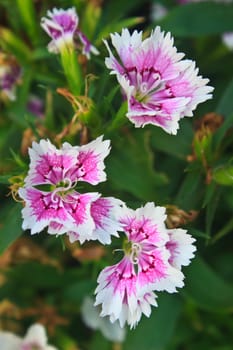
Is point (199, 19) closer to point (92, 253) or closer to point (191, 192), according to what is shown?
point (191, 192)

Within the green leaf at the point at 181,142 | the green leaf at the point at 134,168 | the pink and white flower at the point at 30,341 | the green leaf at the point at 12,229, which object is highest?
the green leaf at the point at 181,142

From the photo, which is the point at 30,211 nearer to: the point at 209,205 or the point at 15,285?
the point at 209,205

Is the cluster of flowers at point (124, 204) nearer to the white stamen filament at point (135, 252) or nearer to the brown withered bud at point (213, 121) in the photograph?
the white stamen filament at point (135, 252)

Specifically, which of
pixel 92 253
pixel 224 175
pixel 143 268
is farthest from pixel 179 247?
pixel 92 253

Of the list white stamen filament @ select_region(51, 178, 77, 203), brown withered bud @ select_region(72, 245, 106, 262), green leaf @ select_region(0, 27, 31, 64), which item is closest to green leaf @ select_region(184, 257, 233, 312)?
brown withered bud @ select_region(72, 245, 106, 262)

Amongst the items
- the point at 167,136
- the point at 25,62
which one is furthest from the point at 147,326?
the point at 25,62

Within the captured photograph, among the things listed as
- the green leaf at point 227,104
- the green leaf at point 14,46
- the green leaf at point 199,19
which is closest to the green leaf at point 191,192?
the green leaf at point 227,104
